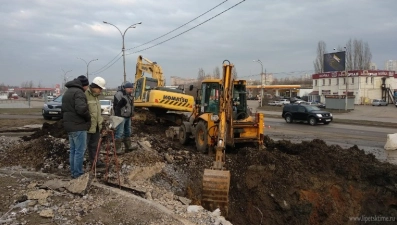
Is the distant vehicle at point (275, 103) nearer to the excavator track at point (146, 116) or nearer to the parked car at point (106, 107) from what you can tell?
the parked car at point (106, 107)

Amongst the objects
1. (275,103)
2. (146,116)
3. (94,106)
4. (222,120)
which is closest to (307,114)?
(146,116)

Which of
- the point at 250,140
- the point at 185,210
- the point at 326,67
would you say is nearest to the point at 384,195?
the point at 250,140

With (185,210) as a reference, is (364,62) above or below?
above

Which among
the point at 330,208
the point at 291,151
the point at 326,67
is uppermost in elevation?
the point at 326,67

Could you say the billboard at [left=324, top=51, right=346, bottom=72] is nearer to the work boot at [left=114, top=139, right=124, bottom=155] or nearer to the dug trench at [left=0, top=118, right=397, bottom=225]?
the dug trench at [left=0, top=118, right=397, bottom=225]

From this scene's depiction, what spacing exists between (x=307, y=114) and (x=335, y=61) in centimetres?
3799

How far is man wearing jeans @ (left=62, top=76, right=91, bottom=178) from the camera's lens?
Result: 6141mm

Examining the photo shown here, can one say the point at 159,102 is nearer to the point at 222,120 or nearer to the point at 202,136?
the point at 202,136

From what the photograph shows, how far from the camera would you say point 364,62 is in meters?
79.5

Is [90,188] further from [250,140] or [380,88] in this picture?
[380,88]

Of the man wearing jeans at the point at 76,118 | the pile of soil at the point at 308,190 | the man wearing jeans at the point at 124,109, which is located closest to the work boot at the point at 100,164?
the man wearing jeans at the point at 76,118

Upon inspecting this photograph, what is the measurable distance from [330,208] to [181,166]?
372 centimetres

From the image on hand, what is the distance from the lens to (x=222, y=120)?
8.55 metres

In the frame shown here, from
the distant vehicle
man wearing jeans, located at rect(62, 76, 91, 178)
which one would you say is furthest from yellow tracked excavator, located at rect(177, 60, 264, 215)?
the distant vehicle
